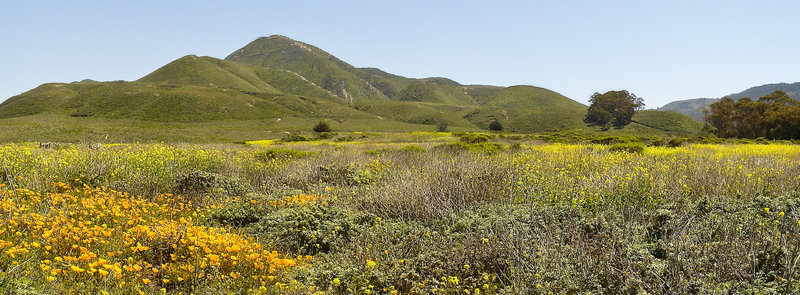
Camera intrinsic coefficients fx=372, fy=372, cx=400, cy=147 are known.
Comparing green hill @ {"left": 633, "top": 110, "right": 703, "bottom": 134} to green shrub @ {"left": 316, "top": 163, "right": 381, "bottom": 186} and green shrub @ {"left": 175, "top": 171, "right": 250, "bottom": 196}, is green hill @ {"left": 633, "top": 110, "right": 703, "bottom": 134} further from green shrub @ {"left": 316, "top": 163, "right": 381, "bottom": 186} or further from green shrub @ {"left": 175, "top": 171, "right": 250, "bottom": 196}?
green shrub @ {"left": 175, "top": 171, "right": 250, "bottom": 196}

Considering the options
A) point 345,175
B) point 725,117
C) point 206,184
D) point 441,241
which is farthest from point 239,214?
point 725,117

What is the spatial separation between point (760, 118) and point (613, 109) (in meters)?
73.6

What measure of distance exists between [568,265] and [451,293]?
1.07 m

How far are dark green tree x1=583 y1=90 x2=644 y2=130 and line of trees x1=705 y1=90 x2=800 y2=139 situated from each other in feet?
144

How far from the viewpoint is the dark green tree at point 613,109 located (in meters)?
106

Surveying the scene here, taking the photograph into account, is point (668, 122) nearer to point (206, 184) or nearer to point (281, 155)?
point (281, 155)

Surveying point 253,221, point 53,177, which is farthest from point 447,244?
point 53,177

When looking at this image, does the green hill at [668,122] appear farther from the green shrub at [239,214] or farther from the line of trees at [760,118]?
the green shrub at [239,214]

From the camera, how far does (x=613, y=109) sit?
110 meters

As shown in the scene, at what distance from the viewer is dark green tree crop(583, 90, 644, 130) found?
106188mm

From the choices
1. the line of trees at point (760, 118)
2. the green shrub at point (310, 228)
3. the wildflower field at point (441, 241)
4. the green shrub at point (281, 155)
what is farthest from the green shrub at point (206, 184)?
the line of trees at point (760, 118)

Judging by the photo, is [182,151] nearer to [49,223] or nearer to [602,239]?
[49,223]

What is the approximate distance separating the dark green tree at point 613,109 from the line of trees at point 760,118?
43891 mm

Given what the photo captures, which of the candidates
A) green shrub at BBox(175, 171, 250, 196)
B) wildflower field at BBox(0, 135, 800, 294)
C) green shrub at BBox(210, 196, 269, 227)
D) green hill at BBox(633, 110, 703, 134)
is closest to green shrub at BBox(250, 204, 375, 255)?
wildflower field at BBox(0, 135, 800, 294)
